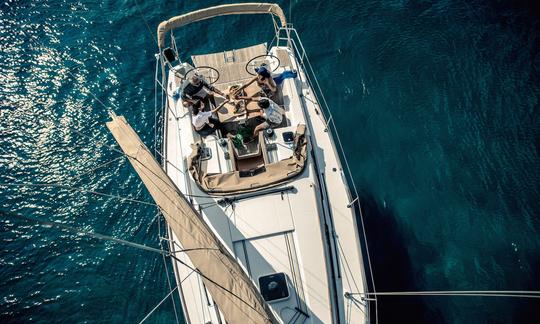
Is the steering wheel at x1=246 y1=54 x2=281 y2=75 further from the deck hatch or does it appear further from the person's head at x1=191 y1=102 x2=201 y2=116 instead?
the deck hatch

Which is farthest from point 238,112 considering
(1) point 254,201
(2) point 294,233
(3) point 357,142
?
(3) point 357,142

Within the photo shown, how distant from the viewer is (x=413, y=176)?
1141 centimetres

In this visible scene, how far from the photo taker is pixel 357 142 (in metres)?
12.1

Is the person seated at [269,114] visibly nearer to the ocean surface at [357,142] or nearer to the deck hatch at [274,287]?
the ocean surface at [357,142]

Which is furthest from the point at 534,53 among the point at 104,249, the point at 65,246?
the point at 65,246

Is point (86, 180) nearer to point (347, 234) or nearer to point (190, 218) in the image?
point (190, 218)

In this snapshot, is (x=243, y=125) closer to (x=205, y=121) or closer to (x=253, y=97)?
(x=253, y=97)

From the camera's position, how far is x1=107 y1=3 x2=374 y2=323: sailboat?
6.18m

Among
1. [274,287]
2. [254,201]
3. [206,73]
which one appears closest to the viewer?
[274,287]

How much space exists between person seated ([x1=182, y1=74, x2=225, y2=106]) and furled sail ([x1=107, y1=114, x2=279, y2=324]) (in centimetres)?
372

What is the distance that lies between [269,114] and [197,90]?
222cm

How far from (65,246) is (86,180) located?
7.00ft

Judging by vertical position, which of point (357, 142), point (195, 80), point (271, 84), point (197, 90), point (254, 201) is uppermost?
point (195, 80)

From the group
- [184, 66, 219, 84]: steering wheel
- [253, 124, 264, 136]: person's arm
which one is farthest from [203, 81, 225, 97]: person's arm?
[253, 124, 264, 136]: person's arm
